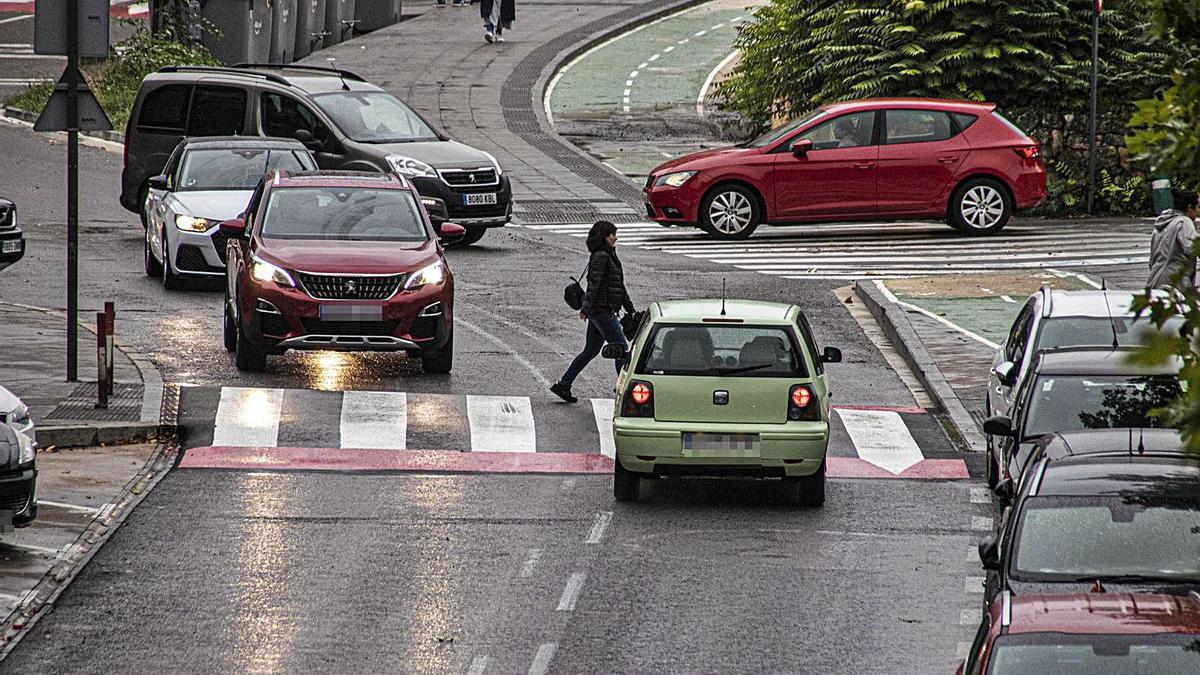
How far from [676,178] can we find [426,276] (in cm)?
959

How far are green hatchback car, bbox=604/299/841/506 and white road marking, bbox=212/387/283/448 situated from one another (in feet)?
11.0

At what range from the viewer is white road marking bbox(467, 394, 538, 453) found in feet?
50.9

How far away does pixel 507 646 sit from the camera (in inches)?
397

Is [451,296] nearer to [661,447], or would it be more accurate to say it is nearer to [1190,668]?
[661,447]

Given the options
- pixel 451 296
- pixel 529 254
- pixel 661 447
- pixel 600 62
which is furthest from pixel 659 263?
pixel 600 62

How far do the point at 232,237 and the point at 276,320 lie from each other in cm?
180

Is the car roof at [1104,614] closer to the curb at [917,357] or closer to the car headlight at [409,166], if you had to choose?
the curb at [917,357]

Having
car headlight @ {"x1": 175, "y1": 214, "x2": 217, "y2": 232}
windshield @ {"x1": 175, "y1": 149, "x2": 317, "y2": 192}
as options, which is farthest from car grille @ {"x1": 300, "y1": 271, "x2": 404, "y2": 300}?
windshield @ {"x1": 175, "y1": 149, "x2": 317, "y2": 192}

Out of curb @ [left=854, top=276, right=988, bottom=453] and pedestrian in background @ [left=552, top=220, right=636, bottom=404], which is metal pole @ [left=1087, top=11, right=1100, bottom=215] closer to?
curb @ [left=854, top=276, right=988, bottom=453]

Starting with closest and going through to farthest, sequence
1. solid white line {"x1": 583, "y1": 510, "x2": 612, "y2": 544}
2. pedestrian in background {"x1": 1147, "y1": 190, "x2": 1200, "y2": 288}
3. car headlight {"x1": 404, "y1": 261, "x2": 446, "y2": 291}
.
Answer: solid white line {"x1": 583, "y1": 510, "x2": 612, "y2": 544}
pedestrian in background {"x1": 1147, "y1": 190, "x2": 1200, "y2": 288}
car headlight {"x1": 404, "y1": 261, "x2": 446, "y2": 291}

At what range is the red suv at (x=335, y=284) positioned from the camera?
17250 mm

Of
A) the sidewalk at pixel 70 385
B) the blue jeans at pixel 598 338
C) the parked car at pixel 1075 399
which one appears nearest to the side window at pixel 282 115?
the sidewalk at pixel 70 385

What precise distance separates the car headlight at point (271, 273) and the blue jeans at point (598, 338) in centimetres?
262

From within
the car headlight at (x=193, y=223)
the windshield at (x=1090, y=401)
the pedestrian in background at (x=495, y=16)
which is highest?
the pedestrian in background at (x=495, y=16)
